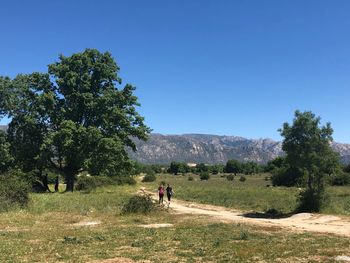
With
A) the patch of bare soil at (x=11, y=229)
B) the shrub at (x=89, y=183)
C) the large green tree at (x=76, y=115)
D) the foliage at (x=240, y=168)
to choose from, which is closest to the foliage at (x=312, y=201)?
the patch of bare soil at (x=11, y=229)

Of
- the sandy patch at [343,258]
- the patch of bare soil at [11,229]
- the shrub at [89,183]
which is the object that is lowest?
the patch of bare soil at [11,229]

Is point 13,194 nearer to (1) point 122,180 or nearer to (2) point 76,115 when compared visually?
(2) point 76,115

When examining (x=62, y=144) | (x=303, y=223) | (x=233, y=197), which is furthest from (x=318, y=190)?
(x=62, y=144)

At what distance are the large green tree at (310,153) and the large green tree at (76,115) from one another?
22178mm

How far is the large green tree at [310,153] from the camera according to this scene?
29.8m

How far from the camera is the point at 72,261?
46.0ft

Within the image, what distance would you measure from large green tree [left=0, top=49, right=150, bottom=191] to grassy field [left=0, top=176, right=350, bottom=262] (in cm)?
2222

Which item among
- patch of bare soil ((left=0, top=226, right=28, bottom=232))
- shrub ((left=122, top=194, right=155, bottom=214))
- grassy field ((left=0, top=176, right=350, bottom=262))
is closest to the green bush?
grassy field ((left=0, top=176, right=350, bottom=262))

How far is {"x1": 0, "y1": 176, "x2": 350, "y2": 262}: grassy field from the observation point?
48.0 feet

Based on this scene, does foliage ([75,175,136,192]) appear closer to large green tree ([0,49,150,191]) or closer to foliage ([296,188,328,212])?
large green tree ([0,49,150,191])

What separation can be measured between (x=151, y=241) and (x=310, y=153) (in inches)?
619

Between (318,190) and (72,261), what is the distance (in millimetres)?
20956

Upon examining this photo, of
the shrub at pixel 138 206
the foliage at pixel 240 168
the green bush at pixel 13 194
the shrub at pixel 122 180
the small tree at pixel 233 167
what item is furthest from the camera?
the small tree at pixel 233 167

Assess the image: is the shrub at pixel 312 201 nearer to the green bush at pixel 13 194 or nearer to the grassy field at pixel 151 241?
the grassy field at pixel 151 241
